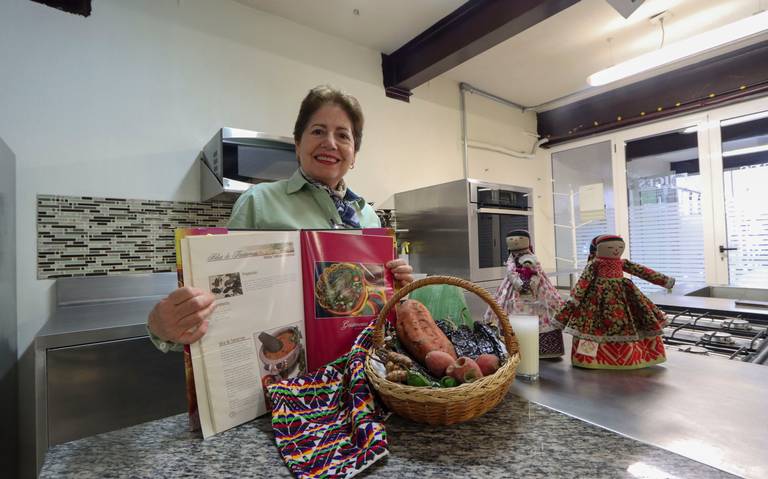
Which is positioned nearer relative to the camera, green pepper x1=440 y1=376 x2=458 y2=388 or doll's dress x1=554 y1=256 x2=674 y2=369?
green pepper x1=440 y1=376 x2=458 y2=388

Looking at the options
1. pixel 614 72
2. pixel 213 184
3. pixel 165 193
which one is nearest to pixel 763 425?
pixel 213 184

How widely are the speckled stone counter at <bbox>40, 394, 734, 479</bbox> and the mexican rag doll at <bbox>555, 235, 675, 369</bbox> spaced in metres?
0.28

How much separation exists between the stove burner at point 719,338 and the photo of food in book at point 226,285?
57.1 inches

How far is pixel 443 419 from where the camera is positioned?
0.55 metres

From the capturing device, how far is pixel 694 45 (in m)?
1.96

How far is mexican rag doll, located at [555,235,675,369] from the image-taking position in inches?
31.3

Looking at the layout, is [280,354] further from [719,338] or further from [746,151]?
[746,151]

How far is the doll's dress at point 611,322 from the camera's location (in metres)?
0.79

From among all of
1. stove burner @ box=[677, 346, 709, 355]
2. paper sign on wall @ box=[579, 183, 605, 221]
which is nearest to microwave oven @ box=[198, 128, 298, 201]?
stove burner @ box=[677, 346, 709, 355]

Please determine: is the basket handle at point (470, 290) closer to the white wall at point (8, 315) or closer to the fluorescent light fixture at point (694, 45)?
the white wall at point (8, 315)

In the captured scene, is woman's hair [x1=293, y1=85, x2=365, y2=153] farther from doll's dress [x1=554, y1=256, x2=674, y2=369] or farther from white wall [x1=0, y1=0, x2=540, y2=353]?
white wall [x1=0, y1=0, x2=540, y2=353]

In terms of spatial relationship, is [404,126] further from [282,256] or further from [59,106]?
[282,256]

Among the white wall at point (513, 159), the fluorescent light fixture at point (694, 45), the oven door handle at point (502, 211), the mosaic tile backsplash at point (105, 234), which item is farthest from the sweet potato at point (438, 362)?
the white wall at point (513, 159)

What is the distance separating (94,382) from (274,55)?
2009mm
